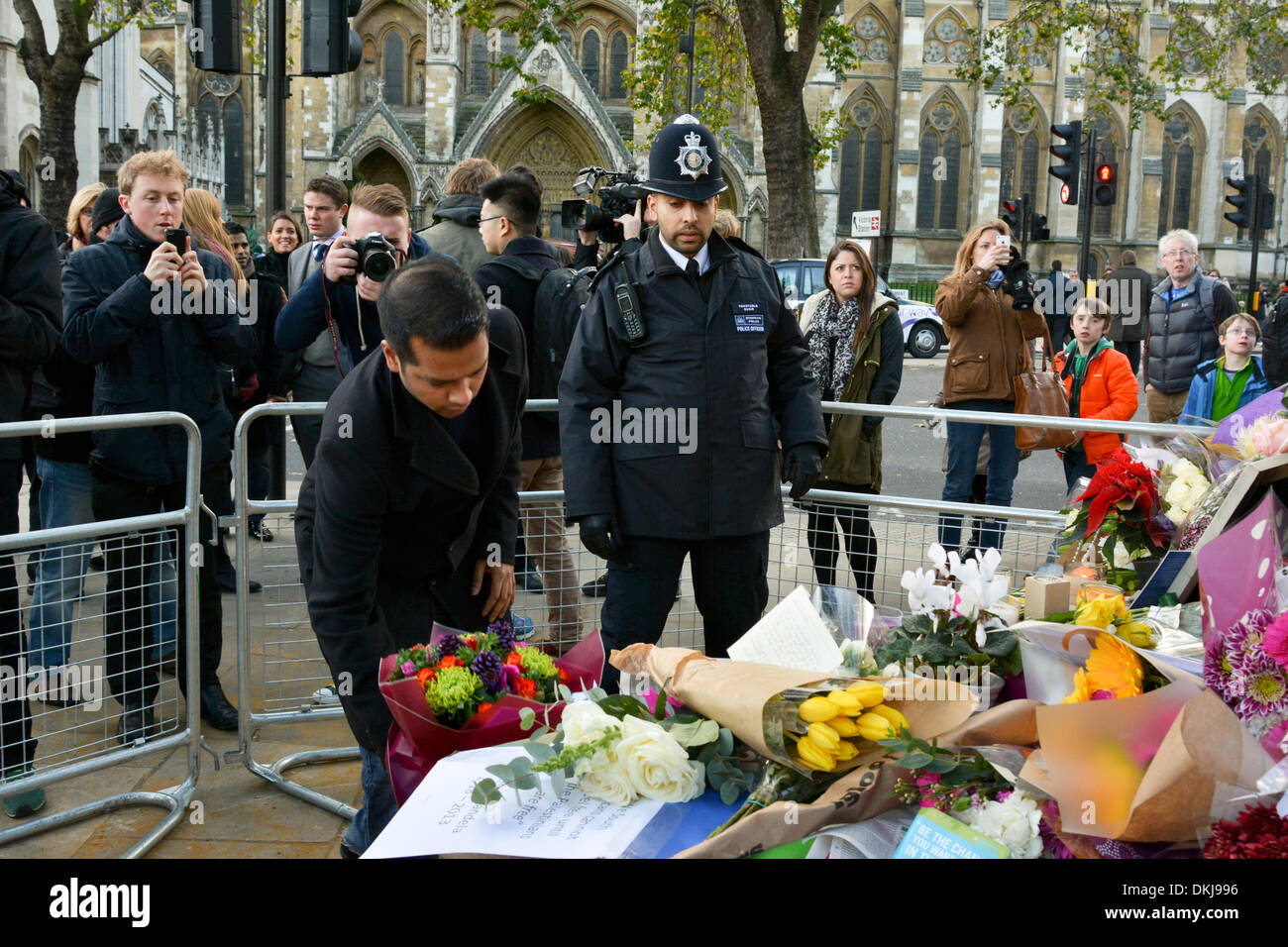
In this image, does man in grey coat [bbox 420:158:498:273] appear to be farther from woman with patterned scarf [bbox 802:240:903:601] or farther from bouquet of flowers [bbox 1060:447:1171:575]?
bouquet of flowers [bbox 1060:447:1171:575]

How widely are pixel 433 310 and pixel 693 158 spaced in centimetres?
164

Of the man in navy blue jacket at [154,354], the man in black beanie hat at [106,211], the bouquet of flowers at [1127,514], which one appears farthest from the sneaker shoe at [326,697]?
the bouquet of flowers at [1127,514]

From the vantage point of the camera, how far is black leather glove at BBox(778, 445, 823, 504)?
429 centimetres

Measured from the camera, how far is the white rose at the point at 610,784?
2.01 meters

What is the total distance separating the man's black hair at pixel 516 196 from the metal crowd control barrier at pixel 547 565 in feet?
4.56

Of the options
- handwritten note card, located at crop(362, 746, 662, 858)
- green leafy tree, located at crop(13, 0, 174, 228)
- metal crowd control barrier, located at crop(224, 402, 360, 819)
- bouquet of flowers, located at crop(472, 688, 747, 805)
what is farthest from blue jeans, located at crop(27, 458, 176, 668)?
green leafy tree, located at crop(13, 0, 174, 228)

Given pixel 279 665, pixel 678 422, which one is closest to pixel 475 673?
pixel 678 422

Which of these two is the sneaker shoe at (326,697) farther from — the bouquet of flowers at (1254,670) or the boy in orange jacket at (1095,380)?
the boy in orange jacket at (1095,380)

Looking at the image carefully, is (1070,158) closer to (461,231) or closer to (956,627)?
(461,231)

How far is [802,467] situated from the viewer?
429 cm

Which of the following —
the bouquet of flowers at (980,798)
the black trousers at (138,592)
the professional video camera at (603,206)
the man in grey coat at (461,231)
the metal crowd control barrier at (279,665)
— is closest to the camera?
the bouquet of flowers at (980,798)

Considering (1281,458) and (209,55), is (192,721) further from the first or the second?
(209,55)

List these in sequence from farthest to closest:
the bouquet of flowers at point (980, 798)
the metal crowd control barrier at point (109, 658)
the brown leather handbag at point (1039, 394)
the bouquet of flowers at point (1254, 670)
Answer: the brown leather handbag at point (1039, 394), the metal crowd control barrier at point (109, 658), the bouquet of flowers at point (980, 798), the bouquet of flowers at point (1254, 670)
